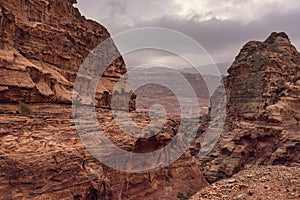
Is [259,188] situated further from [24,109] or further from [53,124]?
[24,109]

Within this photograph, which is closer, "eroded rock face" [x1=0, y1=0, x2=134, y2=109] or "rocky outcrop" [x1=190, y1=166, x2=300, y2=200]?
"rocky outcrop" [x1=190, y1=166, x2=300, y2=200]

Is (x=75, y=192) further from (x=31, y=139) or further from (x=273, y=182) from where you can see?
(x=273, y=182)

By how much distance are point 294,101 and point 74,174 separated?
1090 inches

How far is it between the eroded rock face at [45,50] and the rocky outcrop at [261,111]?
15.4 metres

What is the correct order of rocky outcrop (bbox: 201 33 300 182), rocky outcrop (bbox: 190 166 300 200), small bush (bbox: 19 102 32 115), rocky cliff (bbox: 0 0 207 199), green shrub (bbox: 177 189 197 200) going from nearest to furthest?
rocky cliff (bbox: 0 0 207 199) < rocky outcrop (bbox: 190 166 300 200) < small bush (bbox: 19 102 32 115) < green shrub (bbox: 177 189 197 200) < rocky outcrop (bbox: 201 33 300 182)

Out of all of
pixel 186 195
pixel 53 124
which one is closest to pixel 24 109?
pixel 53 124

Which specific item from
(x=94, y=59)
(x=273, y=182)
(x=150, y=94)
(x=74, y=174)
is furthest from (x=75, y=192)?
(x=150, y=94)

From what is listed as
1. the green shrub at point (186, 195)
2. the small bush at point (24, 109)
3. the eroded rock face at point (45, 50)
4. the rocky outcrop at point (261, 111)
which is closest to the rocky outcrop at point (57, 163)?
the small bush at point (24, 109)

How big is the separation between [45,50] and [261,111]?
24.7 m

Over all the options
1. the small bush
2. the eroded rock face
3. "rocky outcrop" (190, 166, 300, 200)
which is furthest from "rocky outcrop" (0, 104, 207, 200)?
"rocky outcrop" (190, 166, 300, 200)

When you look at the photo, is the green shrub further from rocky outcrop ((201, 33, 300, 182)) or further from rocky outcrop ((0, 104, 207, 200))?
rocky outcrop ((201, 33, 300, 182))

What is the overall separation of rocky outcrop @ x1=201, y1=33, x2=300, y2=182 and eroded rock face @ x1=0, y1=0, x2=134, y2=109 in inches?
608

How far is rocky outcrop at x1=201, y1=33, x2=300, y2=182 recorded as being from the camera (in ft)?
96.2

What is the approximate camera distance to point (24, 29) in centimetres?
1723
